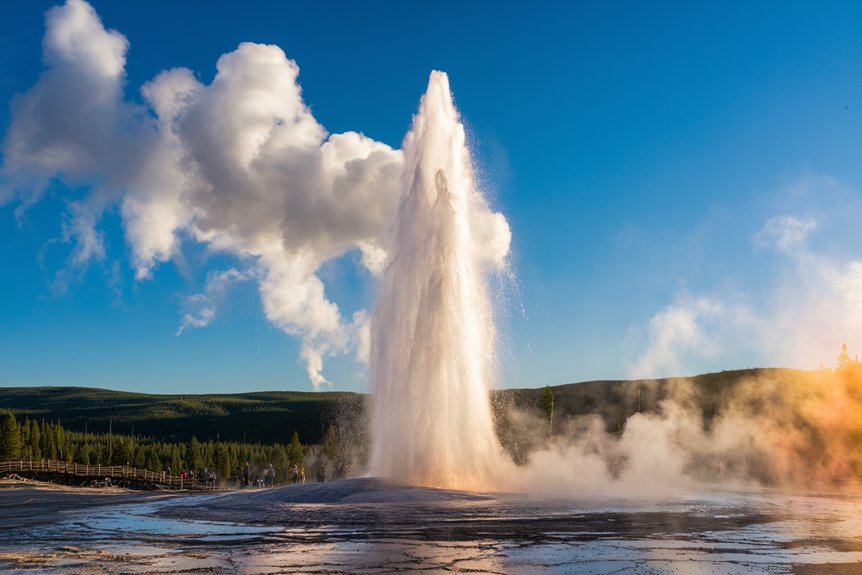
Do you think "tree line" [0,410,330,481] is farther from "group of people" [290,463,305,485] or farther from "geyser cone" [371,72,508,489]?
"geyser cone" [371,72,508,489]

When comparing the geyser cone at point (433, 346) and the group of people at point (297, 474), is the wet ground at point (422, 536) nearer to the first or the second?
the geyser cone at point (433, 346)

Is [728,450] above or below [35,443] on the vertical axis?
above

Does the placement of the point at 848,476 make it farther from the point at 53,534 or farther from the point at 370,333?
the point at 53,534

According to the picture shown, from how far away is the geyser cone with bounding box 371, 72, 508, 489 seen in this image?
85.6 ft

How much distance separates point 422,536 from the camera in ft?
45.1

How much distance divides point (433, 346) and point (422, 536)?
13628 millimetres

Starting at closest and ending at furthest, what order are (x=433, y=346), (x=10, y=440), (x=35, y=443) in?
(x=433, y=346), (x=10, y=440), (x=35, y=443)

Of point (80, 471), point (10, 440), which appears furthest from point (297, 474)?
point (10, 440)

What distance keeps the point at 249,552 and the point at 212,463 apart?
5458 inches

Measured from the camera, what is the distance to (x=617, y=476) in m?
39.2

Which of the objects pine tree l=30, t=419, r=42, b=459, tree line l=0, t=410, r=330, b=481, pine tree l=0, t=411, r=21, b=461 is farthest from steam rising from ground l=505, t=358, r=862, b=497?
pine tree l=30, t=419, r=42, b=459

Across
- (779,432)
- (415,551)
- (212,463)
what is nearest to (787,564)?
(415,551)

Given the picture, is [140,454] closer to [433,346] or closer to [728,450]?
[728,450]

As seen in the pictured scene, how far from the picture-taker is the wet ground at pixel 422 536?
10562 millimetres
